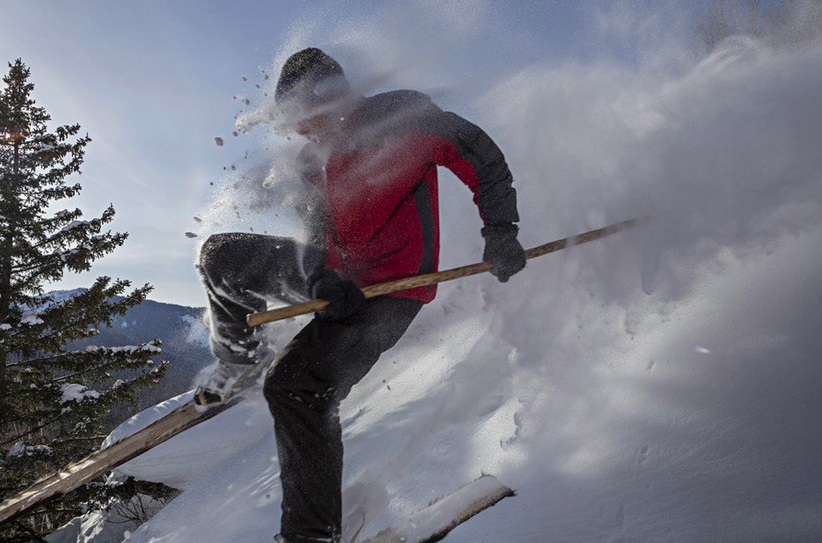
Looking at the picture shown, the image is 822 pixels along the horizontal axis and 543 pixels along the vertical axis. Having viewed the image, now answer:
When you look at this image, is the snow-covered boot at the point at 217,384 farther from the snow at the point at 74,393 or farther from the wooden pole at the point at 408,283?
the snow at the point at 74,393

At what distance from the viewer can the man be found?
196 cm

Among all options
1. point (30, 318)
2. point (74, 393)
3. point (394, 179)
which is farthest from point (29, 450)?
point (394, 179)

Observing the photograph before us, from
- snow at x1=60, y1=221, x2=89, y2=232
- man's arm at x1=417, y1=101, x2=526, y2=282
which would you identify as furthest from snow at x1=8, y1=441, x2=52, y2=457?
man's arm at x1=417, y1=101, x2=526, y2=282

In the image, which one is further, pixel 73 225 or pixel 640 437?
pixel 73 225

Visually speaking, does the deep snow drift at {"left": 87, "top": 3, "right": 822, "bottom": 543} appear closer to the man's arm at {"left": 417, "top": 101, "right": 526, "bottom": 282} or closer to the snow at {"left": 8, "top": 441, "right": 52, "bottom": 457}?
the man's arm at {"left": 417, "top": 101, "right": 526, "bottom": 282}

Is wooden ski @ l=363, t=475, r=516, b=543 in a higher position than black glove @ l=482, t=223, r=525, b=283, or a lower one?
lower

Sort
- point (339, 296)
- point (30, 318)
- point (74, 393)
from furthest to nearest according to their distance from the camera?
point (74, 393) → point (30, 318) → point (339, 296)

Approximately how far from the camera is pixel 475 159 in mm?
2463

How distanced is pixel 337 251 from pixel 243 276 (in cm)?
61

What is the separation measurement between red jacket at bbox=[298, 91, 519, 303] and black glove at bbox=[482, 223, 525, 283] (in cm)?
21

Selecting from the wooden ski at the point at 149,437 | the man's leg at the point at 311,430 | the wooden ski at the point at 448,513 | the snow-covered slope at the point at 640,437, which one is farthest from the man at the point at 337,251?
the snow-covered slope at the point at 640,437

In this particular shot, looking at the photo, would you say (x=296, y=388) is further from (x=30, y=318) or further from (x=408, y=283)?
(x=30, y=318)

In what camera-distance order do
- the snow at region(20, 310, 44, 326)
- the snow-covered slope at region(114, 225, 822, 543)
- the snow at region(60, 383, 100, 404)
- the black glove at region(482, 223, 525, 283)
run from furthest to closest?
the snow at region(60, 383, 100, 404) → the snow at region(20, 310, 44, 326) → the black glove at region(482, 223, 525, 283) → the snow-covered slope at region(114, 225, 822, 543)

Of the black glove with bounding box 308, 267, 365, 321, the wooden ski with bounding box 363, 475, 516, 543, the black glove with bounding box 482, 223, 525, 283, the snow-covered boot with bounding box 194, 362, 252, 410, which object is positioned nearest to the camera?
the wooden ski with bounding box 363, 475, 516, 543
